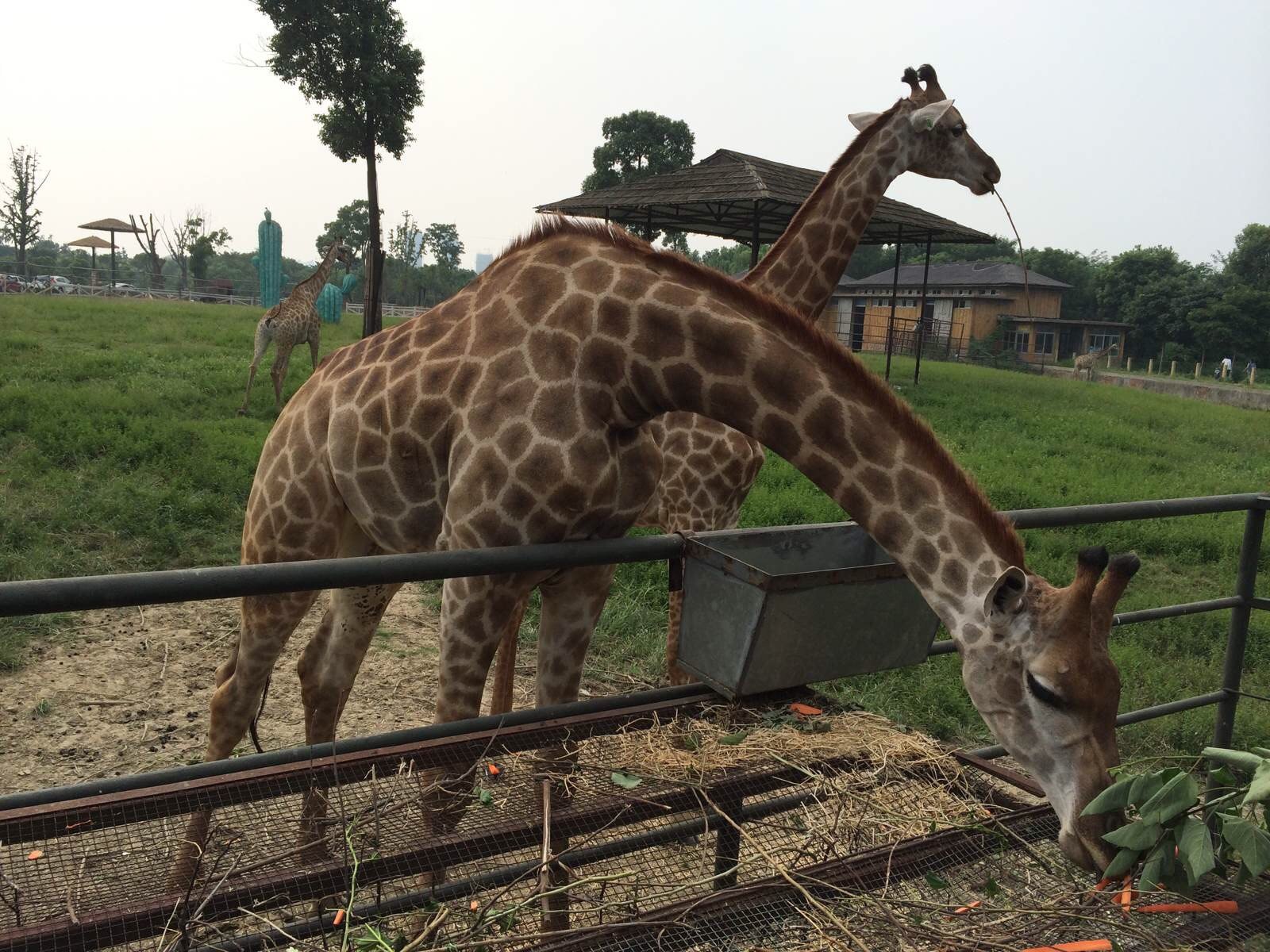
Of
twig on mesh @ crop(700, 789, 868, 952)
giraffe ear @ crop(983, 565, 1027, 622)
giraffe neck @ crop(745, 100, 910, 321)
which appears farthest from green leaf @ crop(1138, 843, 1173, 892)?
giraffe neck @ crop(745, 100, 910, 321)

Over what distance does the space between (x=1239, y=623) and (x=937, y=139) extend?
2.96 meters

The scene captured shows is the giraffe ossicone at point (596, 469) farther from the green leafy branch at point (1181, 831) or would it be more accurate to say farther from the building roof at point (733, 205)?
the building roof at point (733, 205)

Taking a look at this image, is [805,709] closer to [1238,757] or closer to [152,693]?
[1238,757]

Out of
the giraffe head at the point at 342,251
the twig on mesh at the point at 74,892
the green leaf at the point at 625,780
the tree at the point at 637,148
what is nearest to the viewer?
the twig on mesh at the point at 74,892

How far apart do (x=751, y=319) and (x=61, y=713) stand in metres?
4.22

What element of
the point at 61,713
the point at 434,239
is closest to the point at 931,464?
the point at 61,713

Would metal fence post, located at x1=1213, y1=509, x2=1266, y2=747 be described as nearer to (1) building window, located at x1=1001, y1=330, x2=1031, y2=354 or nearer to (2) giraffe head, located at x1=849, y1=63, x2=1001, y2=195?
(2) giraffe head, located at x1=849, y1=63, x2=1001, y2=195

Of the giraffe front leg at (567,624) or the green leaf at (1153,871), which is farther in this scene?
the giraffe front leg at (567,624)

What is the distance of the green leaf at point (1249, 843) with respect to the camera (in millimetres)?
1799

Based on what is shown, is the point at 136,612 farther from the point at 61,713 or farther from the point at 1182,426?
the point at 1182,426

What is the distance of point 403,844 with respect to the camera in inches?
76.5

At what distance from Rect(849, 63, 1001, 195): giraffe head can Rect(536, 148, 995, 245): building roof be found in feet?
26.6

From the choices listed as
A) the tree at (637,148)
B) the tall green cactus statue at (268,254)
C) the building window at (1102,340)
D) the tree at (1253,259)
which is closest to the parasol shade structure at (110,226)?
the tall green cactus statue at (268,254)

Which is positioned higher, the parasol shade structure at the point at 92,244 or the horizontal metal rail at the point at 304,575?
the parasol shade structure at the point at 92,244
